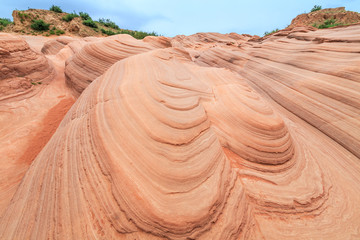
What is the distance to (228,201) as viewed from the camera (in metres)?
1.54

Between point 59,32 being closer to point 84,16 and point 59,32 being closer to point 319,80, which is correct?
point 84,16

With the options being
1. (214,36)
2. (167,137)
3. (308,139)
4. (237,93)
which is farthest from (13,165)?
(214,36)

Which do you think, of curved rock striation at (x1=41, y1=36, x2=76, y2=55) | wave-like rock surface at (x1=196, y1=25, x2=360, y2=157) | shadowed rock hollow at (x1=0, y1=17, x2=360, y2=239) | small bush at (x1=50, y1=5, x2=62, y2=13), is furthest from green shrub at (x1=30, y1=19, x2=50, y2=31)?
wave-like rock surface at (x1=196, y1=25, x2=360, y2=157)

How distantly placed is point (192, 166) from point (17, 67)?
6.20m

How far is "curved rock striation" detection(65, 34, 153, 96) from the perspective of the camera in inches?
197

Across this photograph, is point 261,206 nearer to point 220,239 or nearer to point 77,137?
point 220,239

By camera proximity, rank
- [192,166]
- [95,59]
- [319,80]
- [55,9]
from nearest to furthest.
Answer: [192,166], [319,80], [95,59], [55,9]

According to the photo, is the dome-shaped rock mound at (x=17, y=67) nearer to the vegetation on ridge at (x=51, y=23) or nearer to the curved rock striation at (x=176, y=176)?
the curved rock striation at (x=176, y=176)

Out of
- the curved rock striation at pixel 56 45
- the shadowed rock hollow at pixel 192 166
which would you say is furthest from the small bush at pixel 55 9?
the shadowed rock hollow at pixel 192 166

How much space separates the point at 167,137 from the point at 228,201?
96 cm

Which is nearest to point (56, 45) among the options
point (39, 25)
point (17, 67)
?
point (17, 67)

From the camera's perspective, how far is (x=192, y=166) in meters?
1.60

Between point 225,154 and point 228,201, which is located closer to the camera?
point 228,201

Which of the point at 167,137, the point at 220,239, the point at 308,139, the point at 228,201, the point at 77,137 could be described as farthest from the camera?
the point at 308,139
